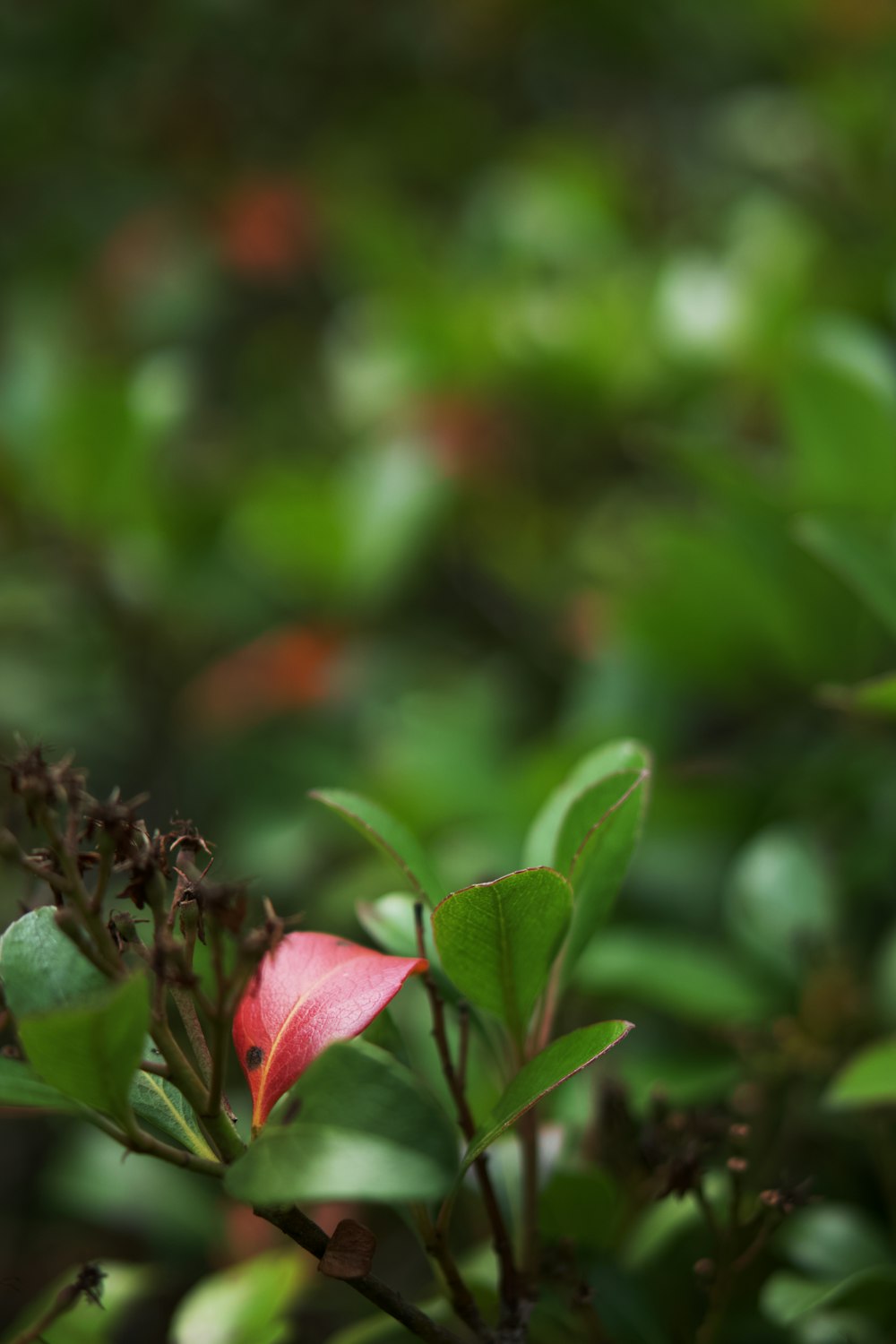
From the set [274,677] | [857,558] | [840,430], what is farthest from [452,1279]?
[274,677]

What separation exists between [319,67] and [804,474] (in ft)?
5.88

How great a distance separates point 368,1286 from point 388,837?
16 centimetres

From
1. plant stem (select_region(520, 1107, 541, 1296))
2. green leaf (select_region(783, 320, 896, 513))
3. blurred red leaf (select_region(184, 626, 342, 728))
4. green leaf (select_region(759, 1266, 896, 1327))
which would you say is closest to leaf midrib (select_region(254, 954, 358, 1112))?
plant stem (select_region(520, 1107, 541, 1296))

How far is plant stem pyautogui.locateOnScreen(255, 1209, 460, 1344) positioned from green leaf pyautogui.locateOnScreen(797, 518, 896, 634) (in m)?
0.41

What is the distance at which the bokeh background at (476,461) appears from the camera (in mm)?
862

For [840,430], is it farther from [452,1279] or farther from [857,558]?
[452,1279]

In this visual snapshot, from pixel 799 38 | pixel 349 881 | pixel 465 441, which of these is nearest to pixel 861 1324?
pixel 349 881

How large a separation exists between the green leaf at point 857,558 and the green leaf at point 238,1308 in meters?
0.45

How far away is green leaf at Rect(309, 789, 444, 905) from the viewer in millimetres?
501

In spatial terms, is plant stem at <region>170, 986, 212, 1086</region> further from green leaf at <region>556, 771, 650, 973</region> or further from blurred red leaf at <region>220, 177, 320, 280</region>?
blurred red leaf at <region>220, 177, 320, 280</region>

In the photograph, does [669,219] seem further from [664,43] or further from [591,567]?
[591,567]

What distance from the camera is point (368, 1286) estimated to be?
44 centimetres

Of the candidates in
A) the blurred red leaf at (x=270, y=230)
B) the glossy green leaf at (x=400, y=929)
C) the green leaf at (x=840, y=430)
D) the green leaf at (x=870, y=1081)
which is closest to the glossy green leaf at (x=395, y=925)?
the glossy green leaf at (x=400, y=929)

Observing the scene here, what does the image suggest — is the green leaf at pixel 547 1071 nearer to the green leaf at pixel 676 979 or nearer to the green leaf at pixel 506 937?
the green leaf at pixel 506 937
